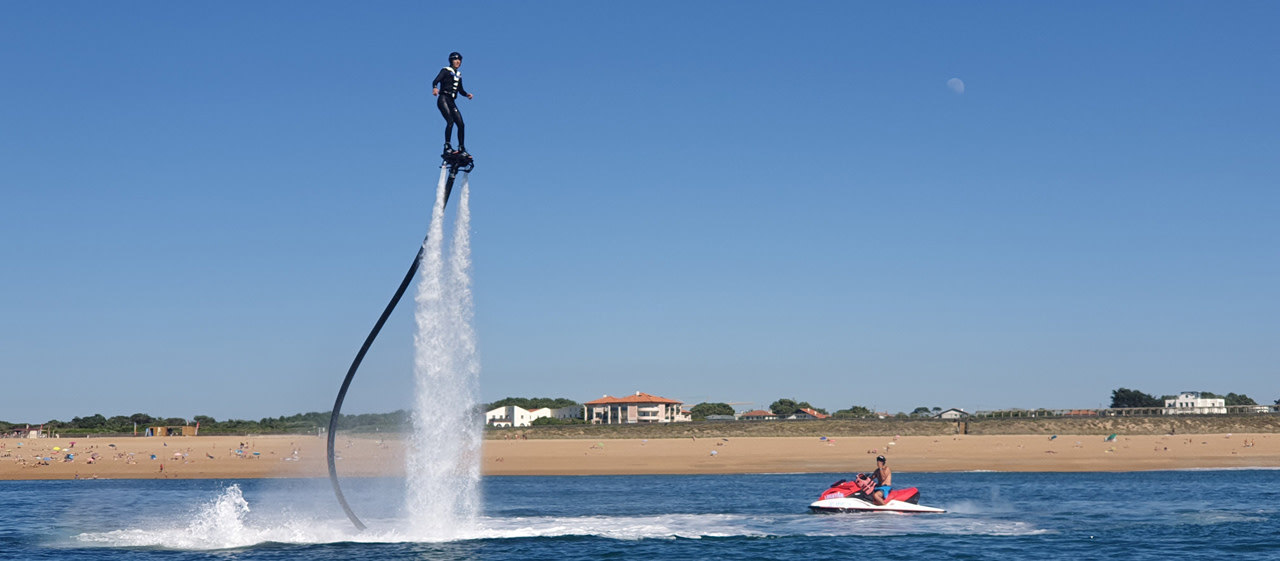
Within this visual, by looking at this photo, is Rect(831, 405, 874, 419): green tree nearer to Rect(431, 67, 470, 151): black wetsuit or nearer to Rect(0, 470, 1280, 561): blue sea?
Rect(0, 470, 1280, 561): blue sea

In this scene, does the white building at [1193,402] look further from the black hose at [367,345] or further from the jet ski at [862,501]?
the black hose at [367,345]

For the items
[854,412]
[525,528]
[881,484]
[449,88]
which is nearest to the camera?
[449,88]

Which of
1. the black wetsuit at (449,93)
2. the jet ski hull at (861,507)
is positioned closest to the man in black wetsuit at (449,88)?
the black wetsuit at (449,93)

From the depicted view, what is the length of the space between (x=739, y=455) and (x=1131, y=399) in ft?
366

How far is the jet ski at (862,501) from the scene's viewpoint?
130 ft

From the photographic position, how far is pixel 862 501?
131ft

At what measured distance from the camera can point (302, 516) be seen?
3381 cm

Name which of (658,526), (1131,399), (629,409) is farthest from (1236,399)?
(658,526)

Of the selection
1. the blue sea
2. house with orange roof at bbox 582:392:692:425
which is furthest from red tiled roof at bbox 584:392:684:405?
the blue sea

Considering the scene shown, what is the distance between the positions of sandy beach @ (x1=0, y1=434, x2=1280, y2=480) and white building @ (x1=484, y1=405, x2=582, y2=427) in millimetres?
48984

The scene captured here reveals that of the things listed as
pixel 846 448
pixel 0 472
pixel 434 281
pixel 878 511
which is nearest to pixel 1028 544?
pixel 878 511

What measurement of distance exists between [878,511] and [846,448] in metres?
41.3

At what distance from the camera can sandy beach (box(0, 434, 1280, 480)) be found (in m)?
69.1

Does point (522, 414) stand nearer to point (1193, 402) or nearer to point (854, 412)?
point (854, 412)
